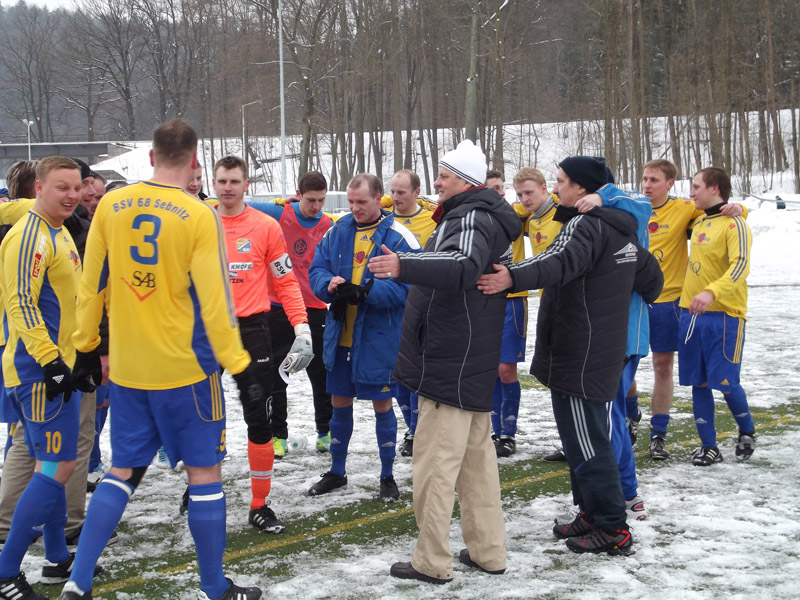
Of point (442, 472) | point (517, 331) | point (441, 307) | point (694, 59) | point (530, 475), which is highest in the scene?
point (694, 59)

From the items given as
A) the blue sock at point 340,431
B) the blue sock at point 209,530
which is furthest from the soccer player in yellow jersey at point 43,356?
the blue sock at point 340,431

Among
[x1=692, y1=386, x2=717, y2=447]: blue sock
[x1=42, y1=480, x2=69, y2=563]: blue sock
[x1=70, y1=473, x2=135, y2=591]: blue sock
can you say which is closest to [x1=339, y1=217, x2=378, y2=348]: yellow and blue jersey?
[x1=42, y1=480, x2=69, y2=563]: blue sock

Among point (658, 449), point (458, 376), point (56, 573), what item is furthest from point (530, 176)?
point (56, 573)

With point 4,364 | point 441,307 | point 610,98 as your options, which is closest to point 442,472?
point 441,307

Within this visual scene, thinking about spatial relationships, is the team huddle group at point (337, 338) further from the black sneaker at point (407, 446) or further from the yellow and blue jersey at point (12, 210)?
the black sneaker at point (407, 446)

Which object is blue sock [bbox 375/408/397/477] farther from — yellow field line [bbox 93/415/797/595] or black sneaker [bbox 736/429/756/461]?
black sneaker [bbox 736/429/756/461]

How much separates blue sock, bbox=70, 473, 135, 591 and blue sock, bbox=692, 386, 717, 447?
4.28 m

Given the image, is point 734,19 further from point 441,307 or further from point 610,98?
point 441,307

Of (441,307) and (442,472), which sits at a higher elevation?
(441,307)

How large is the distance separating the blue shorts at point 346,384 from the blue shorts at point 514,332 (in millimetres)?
1434

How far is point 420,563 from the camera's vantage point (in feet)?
12.9

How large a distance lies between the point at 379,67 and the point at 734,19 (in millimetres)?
16356

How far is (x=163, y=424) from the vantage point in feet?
11.2

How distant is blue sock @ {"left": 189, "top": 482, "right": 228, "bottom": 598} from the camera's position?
3484mm
